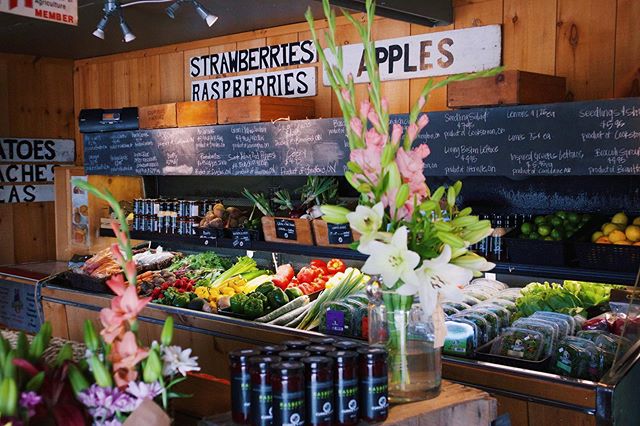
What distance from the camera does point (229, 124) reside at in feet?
19.6

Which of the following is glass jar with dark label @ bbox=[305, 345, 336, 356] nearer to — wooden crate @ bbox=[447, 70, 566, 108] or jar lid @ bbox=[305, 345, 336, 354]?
jar lid @ bbox=[305, 345, 336, 354]

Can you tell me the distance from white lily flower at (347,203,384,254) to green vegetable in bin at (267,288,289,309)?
9.31 ft

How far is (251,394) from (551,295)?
111 inches

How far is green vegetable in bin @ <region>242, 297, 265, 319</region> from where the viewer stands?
15.9 ft

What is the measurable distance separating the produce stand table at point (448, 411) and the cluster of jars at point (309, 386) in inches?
2.9

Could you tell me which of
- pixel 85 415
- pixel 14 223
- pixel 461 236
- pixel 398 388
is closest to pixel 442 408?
pixel 398 388

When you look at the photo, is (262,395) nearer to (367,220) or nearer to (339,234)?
(367,220)

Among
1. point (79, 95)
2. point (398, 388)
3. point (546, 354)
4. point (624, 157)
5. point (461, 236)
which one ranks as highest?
point (79, 95)

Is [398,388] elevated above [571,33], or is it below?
below

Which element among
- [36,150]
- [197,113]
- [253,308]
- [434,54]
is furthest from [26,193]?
[434,54]

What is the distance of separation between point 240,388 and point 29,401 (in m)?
0.59

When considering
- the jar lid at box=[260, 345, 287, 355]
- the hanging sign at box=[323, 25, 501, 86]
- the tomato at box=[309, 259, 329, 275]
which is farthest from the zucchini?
the jar lid at box=[260, 345, 287, 355]

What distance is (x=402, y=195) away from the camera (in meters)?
2.17

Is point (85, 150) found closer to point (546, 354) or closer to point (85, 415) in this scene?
point (546, 354)
